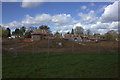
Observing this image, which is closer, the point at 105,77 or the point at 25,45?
the point at 105,77

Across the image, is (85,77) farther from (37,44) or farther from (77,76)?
(37,44)

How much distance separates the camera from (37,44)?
17.6 meters

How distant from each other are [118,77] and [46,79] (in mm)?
3336

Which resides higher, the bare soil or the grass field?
the bare soil

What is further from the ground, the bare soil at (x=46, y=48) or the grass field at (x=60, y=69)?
the bare soil at (x=46, y=48)

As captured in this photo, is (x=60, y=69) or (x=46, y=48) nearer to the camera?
(x=60, y=69)

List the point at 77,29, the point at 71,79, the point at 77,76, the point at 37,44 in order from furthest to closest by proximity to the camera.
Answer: the point at 77,29, the point at 37,44, the point at 77,76, the point at 71,79

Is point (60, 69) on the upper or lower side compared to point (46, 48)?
lower

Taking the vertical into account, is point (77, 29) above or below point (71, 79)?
above

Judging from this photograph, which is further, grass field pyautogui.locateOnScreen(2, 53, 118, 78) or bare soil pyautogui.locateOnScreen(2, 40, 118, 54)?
bare soil pyautogui.locateOnScreen(2, 40, 118, 54)

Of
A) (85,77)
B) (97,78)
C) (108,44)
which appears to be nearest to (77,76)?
(85,77)

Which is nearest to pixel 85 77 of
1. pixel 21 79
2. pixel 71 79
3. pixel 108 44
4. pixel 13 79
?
pixel 71 79

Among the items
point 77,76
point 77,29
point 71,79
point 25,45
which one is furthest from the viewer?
point 77,29

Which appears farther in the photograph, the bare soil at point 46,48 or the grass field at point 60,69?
the bare soil at point 46,48
